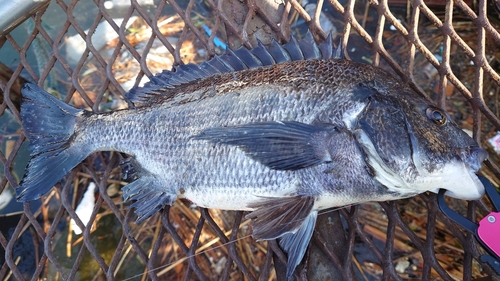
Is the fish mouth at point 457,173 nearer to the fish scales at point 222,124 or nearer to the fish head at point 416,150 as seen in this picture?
the fish head at point 416,150

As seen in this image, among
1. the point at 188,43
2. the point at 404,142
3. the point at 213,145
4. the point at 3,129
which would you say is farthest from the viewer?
the point at 188,43

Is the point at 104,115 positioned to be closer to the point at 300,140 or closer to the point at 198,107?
the point at 198,107

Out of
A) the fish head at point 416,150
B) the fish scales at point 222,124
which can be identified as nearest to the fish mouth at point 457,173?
the fish head at point 416,150

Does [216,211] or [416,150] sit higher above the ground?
[416,150]

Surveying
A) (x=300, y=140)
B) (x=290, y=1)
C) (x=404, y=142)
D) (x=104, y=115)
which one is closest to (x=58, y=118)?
(x=104, y=115)

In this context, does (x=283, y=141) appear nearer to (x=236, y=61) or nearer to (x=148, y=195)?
(x=236, y=61)

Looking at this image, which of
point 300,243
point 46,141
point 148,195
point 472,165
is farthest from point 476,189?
point 46,141
